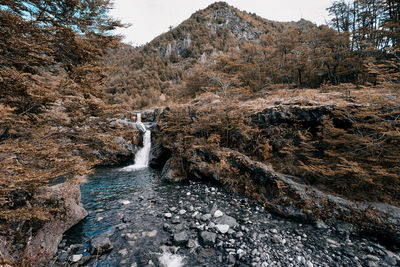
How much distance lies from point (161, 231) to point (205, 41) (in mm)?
88055

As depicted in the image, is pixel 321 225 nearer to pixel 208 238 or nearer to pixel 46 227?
pixel 208 238

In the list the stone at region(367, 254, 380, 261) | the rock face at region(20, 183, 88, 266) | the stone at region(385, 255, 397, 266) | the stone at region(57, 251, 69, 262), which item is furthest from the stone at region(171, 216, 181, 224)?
the stone at region(385, 255, 397, 266)

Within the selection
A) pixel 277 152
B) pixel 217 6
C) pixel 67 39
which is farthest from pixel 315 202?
pixel 217 6

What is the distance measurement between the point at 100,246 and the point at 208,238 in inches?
126

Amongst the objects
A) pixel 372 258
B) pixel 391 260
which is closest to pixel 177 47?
pixel 372 258

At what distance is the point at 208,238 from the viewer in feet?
15.3

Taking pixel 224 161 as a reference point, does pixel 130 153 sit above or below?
below

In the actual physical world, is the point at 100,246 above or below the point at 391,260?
above

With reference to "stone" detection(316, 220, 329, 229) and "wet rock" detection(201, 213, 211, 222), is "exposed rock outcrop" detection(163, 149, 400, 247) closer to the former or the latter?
"stone" detection(316, 220, 329, 229)

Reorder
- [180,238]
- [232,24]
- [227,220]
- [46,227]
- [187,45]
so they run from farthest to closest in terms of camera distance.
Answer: [232,24], [187,45], [227,220], [180,238], [46,227]

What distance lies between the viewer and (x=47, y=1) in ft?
12.9

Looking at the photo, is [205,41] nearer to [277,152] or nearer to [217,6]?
[217,6]

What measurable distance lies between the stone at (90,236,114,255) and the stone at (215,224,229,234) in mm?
3362

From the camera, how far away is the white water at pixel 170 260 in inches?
156
